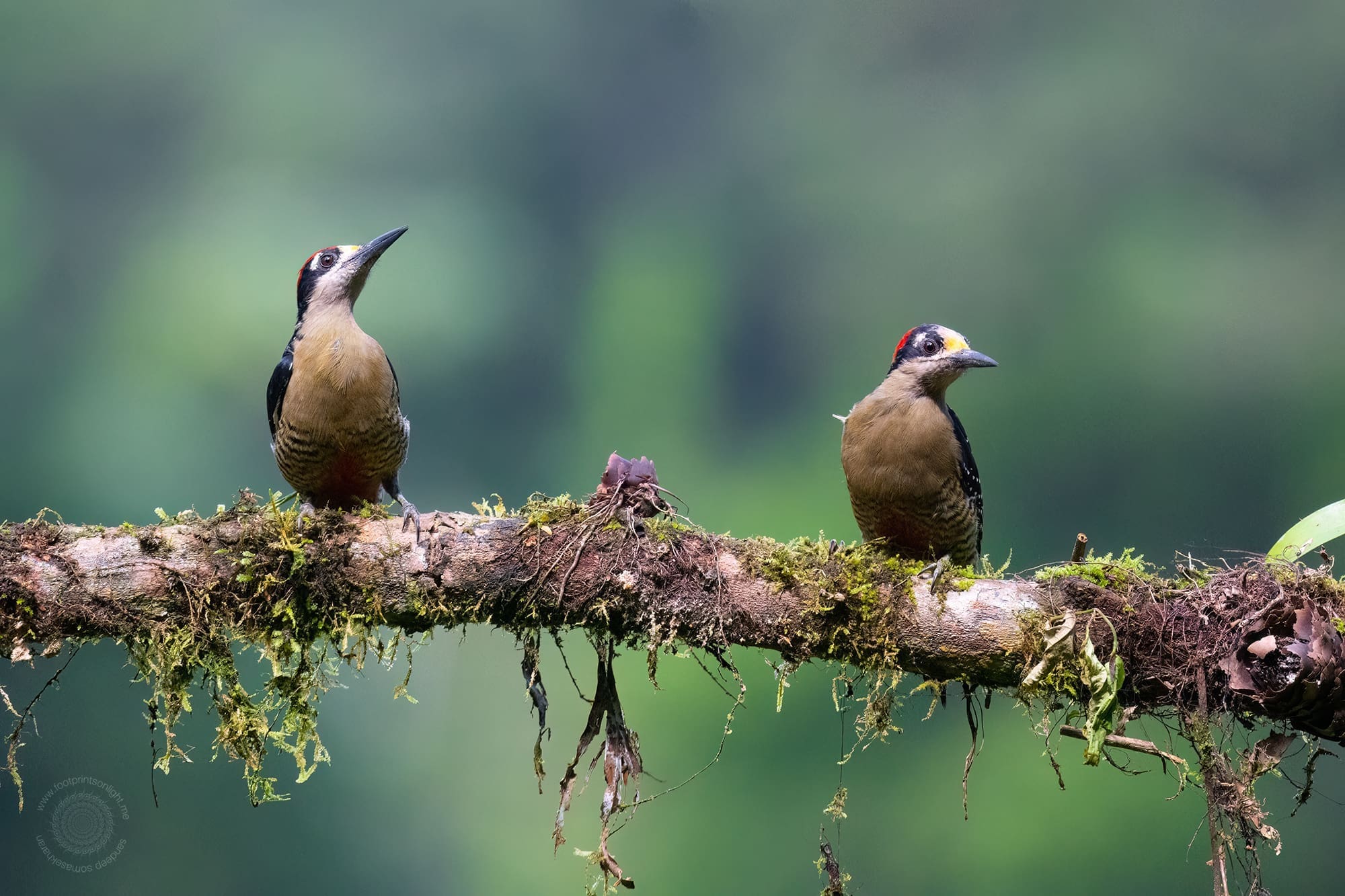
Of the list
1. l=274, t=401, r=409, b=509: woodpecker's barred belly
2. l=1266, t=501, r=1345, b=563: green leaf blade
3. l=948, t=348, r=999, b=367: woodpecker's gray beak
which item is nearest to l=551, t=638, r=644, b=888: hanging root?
l=274, t=401, r=409, b=509: woodpecker's barred belly

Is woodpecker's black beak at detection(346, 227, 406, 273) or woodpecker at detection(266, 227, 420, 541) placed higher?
woodpecker's black beak at detection(346, 227, 406, 273)

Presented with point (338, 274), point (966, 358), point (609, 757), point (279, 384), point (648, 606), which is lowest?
point (609, 757)

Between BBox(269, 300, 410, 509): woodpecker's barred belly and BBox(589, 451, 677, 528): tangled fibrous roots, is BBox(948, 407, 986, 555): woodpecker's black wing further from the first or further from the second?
BBox(269, 300, 410, 509): woodpecker's barred belly

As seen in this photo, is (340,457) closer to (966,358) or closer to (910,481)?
(910,481)

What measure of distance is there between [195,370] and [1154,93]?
531 cm

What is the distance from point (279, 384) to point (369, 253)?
23.0 inches

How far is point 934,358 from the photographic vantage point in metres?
3.45

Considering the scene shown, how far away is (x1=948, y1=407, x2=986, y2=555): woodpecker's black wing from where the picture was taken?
11.3ft

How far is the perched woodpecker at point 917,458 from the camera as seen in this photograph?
11.0 feet

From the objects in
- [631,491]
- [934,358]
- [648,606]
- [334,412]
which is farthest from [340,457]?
[934,358]

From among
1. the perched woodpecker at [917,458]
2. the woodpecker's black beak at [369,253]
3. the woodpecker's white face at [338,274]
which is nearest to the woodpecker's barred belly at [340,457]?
the woodpecker's white face at [338,274]

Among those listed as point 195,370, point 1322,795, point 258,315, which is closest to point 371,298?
point 258,315

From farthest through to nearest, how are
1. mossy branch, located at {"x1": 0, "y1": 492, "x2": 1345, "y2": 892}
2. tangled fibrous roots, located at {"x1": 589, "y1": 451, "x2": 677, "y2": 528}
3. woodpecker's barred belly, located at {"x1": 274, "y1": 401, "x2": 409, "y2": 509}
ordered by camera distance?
woodpecker's barred belly, located at {"x1": 274, "y1": 401, "x2": 409, "y2": 509}, tangled fibrous roots, located at {"x1": 589, "y1": 451, "x2": 677, "y2": 528}, mossy branch, located at {"x1": 0, "y1": 492, "x2": 1345, "y2": 892}

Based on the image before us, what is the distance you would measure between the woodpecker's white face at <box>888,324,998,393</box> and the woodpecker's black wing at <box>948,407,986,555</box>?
0.14 meters
